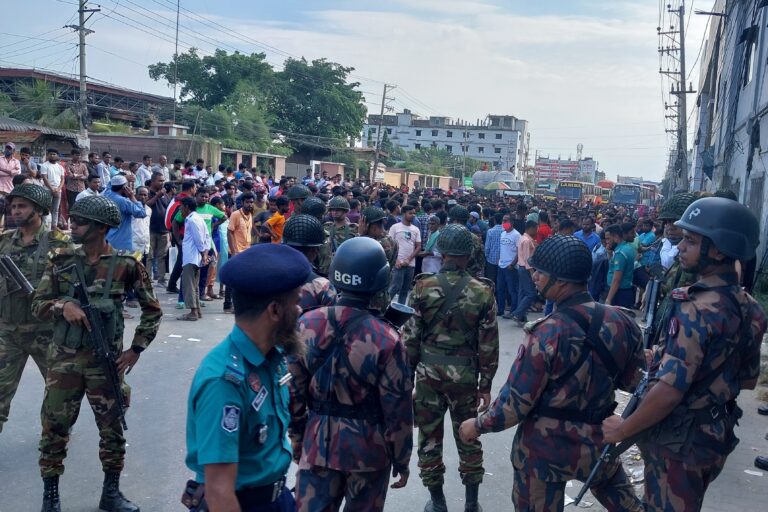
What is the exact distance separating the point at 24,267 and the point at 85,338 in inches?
38.5

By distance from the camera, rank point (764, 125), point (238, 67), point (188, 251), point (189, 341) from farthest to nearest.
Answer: point (238, 67) → point (764, 125) → point (188, 251) → point (189, 341)

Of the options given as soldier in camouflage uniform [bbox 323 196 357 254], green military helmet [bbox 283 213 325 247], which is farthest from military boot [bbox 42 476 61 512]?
soldier in camouflage uniform [bbox 323 196 357 254]

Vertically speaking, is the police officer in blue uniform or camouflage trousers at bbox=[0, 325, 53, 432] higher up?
the police officer in blue uniform

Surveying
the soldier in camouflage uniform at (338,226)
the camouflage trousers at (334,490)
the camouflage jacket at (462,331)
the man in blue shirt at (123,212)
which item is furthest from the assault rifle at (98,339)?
the man in blue shirt at (123,212)

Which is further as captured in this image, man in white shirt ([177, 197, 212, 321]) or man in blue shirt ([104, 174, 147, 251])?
man in white shirt ([177, 197, 212, 321])

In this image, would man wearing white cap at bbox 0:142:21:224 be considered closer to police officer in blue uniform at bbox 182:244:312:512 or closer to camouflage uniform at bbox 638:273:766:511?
police officer in blue uniform at bbox 182:244:312:512

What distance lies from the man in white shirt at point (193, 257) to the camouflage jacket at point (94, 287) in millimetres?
5365

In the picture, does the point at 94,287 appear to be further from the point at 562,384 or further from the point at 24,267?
the point at 562,384

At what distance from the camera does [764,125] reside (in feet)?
45.9

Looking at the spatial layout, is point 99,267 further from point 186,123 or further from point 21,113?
point 186,123

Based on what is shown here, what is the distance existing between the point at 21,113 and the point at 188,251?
99.4 ft

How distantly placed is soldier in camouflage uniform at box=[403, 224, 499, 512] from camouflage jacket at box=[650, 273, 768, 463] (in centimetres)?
140

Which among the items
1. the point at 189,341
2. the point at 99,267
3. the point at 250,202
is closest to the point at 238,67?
the point at 250,202

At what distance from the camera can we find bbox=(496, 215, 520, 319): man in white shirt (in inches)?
444
